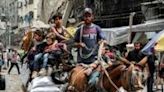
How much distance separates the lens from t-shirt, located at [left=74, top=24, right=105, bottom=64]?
9969mm

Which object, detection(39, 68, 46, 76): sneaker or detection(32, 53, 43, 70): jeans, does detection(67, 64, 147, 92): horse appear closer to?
detection(39, 68, 46, 76): sneaker

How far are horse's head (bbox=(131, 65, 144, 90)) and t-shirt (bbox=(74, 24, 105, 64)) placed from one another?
142 centimetres

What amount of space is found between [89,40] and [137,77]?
1.84m

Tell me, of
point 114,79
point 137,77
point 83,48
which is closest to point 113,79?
point 114,79

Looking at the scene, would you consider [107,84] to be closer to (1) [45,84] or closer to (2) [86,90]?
(2) [86,90]

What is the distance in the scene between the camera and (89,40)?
1009 centimetres

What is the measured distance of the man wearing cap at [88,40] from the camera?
996cm

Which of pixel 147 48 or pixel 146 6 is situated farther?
pixel 146 6

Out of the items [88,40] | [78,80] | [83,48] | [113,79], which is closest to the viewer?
[113,79]

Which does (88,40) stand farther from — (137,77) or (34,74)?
(34,74)

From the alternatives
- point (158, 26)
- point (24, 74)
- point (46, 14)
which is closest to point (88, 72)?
point (24, 74)

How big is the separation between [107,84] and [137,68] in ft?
2.07

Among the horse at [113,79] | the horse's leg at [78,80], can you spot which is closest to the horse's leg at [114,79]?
the horse at [113,79]

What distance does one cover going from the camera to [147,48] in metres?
15.5
